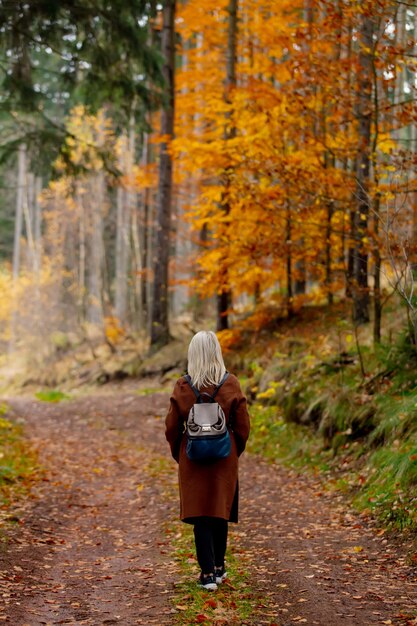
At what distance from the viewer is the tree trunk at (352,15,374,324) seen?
9.67m

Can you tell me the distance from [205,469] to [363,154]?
295 inches

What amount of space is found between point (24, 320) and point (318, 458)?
21432 mm

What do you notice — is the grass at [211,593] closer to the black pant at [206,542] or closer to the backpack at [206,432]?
the black pant at [206,542]

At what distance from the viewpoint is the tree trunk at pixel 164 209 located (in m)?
18.2

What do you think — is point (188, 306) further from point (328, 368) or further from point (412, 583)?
point (412, 583)

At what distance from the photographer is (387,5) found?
26.5 feet

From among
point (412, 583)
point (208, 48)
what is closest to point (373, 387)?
point (412, 583)

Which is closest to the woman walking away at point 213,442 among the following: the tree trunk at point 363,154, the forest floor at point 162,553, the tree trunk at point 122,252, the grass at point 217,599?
the grass at point 217,599

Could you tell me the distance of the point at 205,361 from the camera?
502 centimetres

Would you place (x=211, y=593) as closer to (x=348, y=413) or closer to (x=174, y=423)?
(x=174, y=423)

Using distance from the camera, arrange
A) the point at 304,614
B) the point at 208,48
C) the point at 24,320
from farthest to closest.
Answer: the point at 24,320 < the point at 208,48 < the point at 304,614

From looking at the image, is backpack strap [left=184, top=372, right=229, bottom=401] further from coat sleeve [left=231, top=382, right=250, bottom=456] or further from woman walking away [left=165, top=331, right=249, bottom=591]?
coat sleeve [left=231, top=382, right=250, bottom=456]

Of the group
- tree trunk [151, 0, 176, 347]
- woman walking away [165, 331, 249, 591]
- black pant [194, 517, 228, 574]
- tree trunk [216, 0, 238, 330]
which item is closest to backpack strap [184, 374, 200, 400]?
woman walking away [165, 331, 249, 591]

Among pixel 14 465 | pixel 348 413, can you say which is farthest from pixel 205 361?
pixel 14 465
